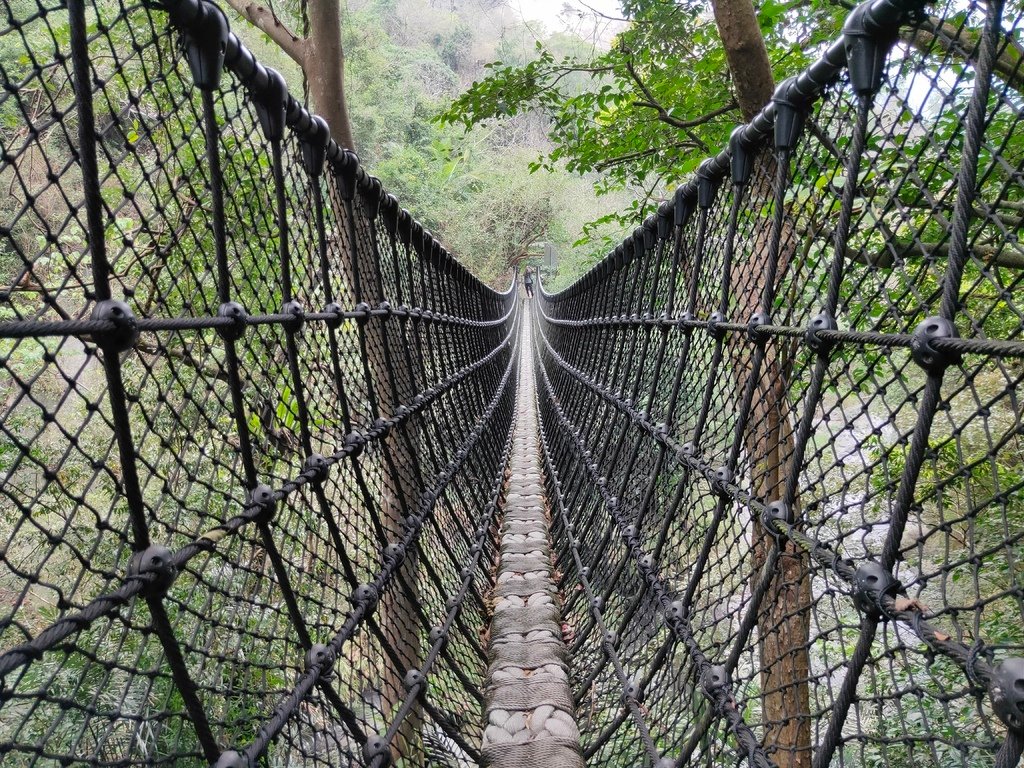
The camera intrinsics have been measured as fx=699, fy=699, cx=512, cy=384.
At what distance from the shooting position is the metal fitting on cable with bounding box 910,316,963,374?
56 centimetres

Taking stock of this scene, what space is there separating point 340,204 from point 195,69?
75 cm

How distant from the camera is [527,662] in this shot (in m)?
1.81

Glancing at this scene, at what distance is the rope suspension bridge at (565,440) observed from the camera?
1.86 ft

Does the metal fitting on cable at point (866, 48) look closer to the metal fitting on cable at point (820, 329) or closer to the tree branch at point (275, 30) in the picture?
the metal fitting on cable at point (820, 329)

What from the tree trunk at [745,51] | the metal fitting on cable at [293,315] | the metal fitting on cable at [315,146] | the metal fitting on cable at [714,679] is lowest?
the metal fitting on cable at [714,679]

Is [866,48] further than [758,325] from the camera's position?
No

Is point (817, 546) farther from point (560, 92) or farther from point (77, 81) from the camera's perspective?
point (560, 92)

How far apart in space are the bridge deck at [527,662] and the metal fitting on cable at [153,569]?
1036 millimetres

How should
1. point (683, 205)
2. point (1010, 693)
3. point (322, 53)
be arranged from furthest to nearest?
1. point (322, 53)
2. point (683, 205)
3. point (1010, 693)

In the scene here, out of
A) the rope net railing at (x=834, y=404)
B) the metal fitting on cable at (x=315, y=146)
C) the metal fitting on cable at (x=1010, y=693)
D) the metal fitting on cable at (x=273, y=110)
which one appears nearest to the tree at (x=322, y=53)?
the rope net railing at (x=834, y=404)

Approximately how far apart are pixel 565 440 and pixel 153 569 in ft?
9.88

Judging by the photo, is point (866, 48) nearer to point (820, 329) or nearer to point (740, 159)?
point (820, 329)

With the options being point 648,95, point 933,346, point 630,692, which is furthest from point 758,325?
point 648,95

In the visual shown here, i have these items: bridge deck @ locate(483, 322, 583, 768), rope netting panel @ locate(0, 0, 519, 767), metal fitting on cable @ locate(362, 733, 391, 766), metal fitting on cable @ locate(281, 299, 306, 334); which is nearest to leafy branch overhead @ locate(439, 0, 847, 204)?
rope netting panel @ locate(0, 0, 519, 767)
